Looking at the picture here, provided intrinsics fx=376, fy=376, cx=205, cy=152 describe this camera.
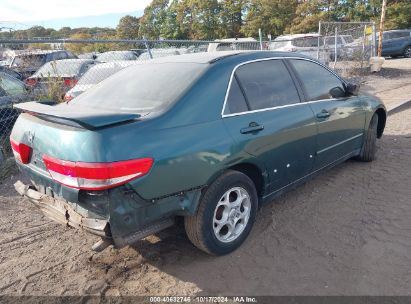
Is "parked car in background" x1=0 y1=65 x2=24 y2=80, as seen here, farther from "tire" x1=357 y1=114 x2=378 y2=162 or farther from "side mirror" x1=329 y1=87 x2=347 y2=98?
"tire" x1=357 y1=114 x2=378 y2=162

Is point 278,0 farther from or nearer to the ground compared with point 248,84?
farther from the ground

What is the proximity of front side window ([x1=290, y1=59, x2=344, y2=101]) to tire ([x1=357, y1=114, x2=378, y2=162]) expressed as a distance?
964 mm

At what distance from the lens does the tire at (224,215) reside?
9.68ft

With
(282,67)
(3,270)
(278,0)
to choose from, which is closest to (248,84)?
(282,67)

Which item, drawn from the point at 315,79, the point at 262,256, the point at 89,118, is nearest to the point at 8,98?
the point at 89,118

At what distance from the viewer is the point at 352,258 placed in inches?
122

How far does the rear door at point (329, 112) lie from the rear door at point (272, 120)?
18 cm

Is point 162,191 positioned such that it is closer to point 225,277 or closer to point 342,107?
point 225,277

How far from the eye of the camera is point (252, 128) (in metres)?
3.23

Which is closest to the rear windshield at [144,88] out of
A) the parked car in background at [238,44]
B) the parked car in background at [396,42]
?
the parked car in background at [238,44]

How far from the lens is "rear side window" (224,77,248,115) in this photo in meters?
3.15

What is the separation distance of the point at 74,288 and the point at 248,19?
44.8m

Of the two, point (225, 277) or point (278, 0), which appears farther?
point (278, 0)

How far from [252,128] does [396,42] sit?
2368cm
